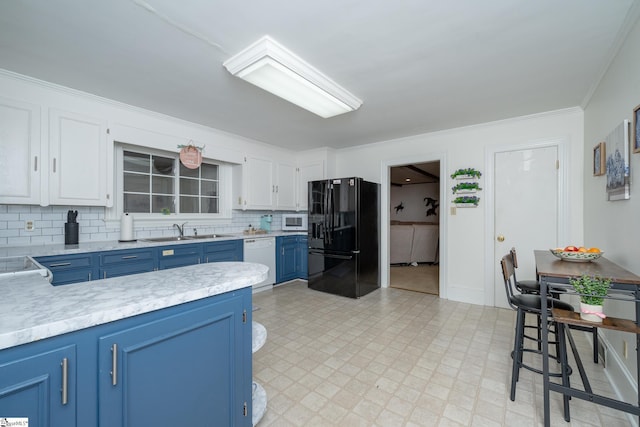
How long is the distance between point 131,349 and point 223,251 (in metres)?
2.79

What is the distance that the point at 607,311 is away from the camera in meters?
2.12

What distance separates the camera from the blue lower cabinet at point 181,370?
0.91 metres

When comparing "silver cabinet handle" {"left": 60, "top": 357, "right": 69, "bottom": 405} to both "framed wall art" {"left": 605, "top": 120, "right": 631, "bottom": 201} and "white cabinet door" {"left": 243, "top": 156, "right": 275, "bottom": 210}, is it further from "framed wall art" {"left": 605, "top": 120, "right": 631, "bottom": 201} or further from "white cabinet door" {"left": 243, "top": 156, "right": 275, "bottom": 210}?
"white cabinet door" {"left": 243, "top": 156, "right": 275, "bottom": 210}

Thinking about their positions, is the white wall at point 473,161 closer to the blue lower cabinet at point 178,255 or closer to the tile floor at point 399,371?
the tile floor at point 399,371

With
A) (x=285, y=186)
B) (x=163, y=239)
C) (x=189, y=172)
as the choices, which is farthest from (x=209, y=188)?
(x=285, y=186)

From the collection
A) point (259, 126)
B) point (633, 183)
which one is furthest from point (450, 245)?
point (259, 126)

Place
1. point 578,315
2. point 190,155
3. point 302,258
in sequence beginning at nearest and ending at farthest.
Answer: point 578,315 → point 190,155 → point 302,258

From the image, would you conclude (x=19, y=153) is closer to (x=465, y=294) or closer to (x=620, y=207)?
(x=620, y=207)

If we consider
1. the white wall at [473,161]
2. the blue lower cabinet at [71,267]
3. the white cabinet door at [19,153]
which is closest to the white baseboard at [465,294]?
the white wall at [473,161]

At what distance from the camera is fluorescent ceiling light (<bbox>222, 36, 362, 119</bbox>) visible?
1.94 metres

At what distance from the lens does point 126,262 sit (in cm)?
278

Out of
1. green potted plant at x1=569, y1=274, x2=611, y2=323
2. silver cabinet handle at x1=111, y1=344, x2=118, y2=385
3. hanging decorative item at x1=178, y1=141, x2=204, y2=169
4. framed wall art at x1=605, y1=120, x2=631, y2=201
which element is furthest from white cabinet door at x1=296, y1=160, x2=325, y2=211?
silver cabinet handle at x1=111, y1=344, x2=118, y2=385

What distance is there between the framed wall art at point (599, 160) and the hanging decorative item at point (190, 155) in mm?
4276

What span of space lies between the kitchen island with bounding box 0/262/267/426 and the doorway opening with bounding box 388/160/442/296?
12.1 ft
